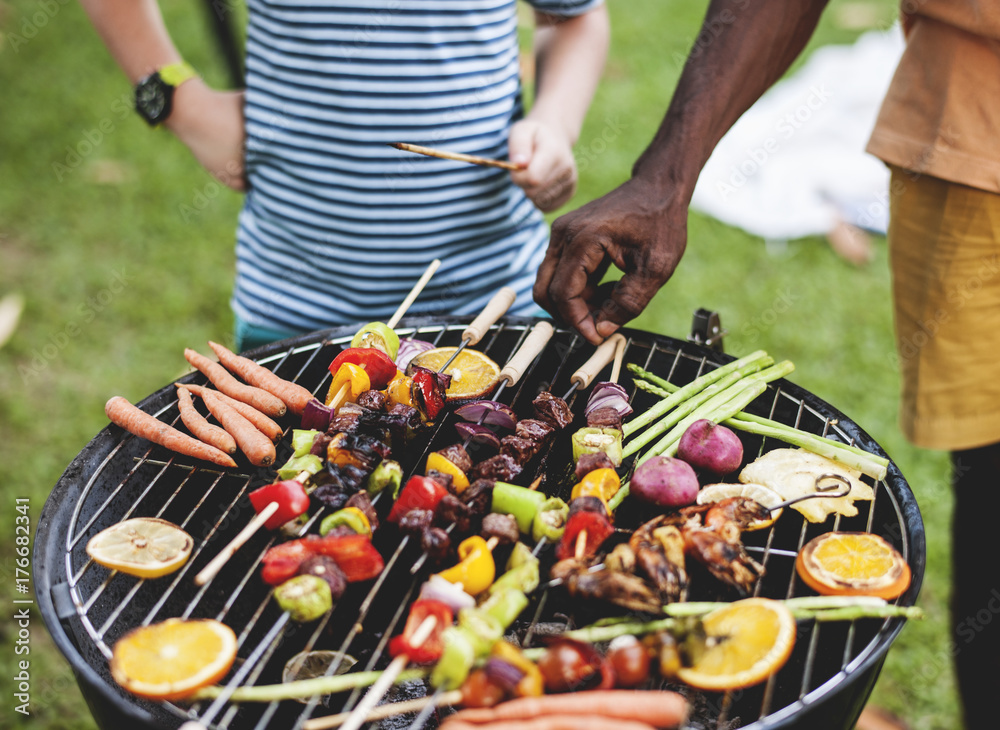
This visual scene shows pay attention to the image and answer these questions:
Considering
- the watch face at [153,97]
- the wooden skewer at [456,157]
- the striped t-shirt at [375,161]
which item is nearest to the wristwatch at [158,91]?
the watch face at [153,97]

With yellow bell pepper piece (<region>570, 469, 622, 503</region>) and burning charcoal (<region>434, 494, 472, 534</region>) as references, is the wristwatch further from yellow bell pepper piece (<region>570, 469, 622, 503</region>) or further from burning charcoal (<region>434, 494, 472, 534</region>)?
yellow bell pepper piece (<region>570, 469, 622, 503</region>)

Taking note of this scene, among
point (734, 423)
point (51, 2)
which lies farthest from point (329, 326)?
point (51, 2)

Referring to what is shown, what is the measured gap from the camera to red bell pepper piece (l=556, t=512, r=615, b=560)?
7.53 feet

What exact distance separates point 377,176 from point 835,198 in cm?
576

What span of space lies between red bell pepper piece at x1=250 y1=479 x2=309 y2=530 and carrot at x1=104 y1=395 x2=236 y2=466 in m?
0.33

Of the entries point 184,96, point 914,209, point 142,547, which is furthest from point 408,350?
point 914,209

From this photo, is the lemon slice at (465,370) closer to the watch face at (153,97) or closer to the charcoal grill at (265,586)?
the charcoal grill at (265,586)

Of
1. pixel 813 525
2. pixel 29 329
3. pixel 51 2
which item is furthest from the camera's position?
pixel 51 2

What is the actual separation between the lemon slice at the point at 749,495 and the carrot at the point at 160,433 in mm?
1610

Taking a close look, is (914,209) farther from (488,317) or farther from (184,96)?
(184,96)

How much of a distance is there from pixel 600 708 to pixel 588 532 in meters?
0.57

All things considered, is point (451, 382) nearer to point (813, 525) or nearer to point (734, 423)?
point (734, 423)

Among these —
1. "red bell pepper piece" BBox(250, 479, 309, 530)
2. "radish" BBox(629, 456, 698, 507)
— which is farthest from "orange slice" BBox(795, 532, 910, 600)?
"red bell pepper piece" BBox(250, 479, 309, 530)

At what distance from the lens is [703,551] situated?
2258 mm
